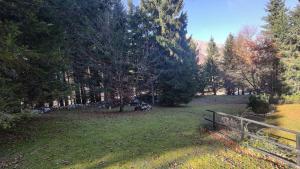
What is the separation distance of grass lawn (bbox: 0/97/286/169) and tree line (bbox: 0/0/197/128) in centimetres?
129

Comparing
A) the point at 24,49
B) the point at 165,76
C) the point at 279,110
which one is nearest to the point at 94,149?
the point at 24,49

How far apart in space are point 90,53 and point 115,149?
15.2 metres

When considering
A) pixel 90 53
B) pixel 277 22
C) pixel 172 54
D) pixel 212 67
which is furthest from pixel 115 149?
pixel 212 67

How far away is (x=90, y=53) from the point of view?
22.5 meters

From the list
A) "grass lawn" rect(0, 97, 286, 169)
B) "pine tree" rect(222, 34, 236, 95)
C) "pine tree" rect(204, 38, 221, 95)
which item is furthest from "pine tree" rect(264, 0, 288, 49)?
"grass lawn" rect(0, 97, 286, 169)

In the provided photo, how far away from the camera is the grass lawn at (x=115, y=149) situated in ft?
24.3

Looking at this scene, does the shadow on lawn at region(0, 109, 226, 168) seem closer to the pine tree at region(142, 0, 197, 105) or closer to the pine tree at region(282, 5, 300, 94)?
the pine tree at region(142, 0, 197, 105)

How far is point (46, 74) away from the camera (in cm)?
1149

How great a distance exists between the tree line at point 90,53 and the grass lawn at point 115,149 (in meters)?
1.29

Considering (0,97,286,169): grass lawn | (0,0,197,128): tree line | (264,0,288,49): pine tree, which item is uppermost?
(264,0,288,49): pine tree

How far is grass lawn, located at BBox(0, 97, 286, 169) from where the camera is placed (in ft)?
24.3

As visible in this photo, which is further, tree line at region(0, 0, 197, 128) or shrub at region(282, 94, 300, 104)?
shrub at region(282, 94, 300, 104)

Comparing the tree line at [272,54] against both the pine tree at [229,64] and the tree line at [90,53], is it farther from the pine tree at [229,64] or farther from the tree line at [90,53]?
the tree line at [90,53]

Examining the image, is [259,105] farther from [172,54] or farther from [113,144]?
[113,144]
